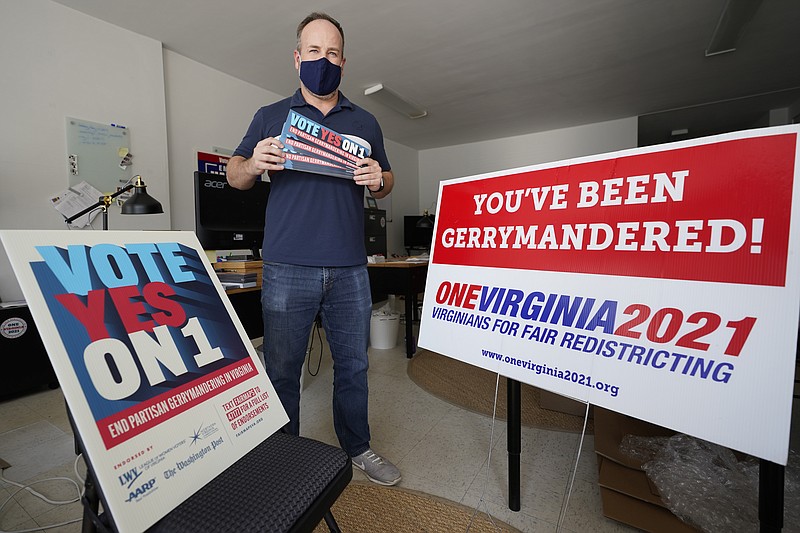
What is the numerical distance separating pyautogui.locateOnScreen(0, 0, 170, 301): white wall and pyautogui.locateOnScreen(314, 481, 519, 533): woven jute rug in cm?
266

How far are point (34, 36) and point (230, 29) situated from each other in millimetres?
1216

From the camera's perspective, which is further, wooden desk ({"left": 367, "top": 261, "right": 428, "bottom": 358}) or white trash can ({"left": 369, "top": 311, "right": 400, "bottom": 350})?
white trash can ({"left": 369, "top": 311, "right": 400, "bottom": 350})

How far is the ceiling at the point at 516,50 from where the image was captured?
8.87ft

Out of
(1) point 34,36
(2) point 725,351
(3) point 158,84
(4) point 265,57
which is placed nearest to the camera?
(2) point 725,351

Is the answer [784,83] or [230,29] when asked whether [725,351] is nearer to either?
[230,29]

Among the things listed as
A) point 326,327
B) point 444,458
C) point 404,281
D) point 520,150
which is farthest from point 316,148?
point 520,150

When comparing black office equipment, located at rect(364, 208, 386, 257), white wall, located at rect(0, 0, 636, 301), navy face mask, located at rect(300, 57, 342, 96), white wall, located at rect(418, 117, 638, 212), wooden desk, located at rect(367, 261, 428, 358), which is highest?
white wall, located at rect(418, 117, 638, 212)

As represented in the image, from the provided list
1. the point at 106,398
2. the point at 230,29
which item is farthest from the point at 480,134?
the point at 106,398

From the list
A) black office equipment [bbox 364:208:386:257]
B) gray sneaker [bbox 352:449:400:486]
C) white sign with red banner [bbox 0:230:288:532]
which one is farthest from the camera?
black office equipment [bbox 364:208:386:257]

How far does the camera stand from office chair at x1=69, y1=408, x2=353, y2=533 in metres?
0.57

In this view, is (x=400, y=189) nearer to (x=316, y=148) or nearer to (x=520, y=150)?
(x=520, y=150)

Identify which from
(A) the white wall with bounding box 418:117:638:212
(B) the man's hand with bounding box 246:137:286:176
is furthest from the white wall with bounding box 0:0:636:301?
(A) the white wall with bounding box 418:117:638:212

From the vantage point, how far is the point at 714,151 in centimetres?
72

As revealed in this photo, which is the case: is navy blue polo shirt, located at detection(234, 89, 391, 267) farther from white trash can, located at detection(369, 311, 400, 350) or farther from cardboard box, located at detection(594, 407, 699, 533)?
white trash can, located at detection(369, 311, 400, 350)
